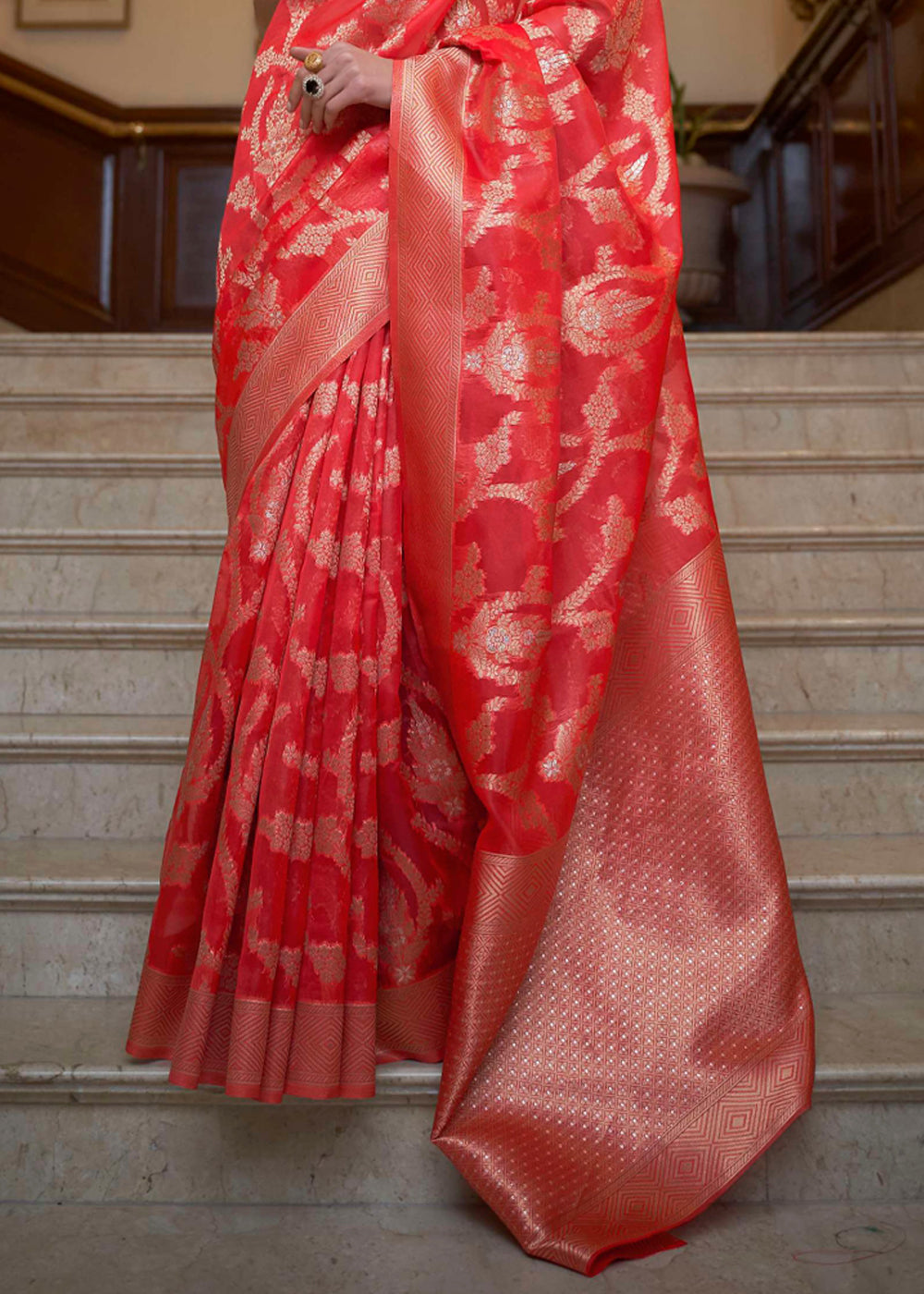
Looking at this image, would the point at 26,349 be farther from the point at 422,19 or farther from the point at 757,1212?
the point at 757,1212

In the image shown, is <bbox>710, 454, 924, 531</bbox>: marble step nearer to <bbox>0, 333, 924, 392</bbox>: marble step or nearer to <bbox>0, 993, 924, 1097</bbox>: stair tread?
<bbox>0, 333, 924, 392</bbox>: marble step

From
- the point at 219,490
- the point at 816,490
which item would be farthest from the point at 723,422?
the point at 219,490

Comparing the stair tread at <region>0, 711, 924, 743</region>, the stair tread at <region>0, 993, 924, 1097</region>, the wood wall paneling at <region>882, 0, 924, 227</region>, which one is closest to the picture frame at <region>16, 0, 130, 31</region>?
the wood wall paneling at <region>882, 0, 924, 227</region>

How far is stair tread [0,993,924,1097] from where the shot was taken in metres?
1.24

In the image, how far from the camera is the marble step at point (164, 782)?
5.57 feet

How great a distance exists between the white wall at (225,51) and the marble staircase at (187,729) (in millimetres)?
1799

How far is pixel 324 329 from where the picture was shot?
127 cm

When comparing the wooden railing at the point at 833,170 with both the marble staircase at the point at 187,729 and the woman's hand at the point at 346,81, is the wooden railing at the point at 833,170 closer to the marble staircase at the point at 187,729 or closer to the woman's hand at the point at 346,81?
the marble staircase at the point at 187,729

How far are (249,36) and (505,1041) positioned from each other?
3957 mm

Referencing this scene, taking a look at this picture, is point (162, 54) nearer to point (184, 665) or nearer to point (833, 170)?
point (833, 170)

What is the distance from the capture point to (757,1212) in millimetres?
1230

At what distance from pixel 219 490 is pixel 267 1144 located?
4.51 ft

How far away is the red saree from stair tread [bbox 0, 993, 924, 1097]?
0.04 meters

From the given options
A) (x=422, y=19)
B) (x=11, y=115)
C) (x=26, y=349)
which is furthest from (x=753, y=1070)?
(x=11, y=115)
